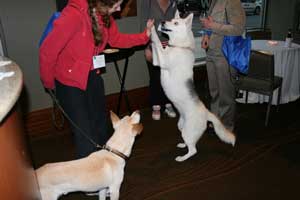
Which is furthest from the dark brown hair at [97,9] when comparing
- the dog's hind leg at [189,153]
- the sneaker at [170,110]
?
the sneaker at [170,110]

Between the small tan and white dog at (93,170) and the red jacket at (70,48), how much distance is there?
1.36 ft

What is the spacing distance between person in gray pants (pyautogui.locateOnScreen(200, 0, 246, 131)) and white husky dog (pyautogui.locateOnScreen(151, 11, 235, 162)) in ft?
1.04

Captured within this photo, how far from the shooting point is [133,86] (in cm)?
434

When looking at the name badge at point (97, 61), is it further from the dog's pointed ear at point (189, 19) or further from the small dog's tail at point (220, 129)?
the small dog's tail at point (220, 129)

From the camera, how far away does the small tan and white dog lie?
1844 mm

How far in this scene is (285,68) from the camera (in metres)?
4.06

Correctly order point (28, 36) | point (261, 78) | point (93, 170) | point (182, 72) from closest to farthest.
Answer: point (93, 170), point (182, 72), point (28, 36), point (261, 78)

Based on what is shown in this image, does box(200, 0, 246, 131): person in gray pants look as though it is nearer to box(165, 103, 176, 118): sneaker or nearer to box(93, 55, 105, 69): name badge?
box(165, 103, 176, 118): sneaker

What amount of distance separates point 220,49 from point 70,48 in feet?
5.41

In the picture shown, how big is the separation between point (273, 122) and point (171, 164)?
1.62 m

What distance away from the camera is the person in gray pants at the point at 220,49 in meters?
2.87

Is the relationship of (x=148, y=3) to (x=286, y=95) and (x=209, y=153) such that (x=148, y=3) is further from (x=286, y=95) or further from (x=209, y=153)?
(x=286, y=95)

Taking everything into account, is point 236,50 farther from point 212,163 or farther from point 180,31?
point 212,163

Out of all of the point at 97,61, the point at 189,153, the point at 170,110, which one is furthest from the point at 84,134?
the point at 170,110
